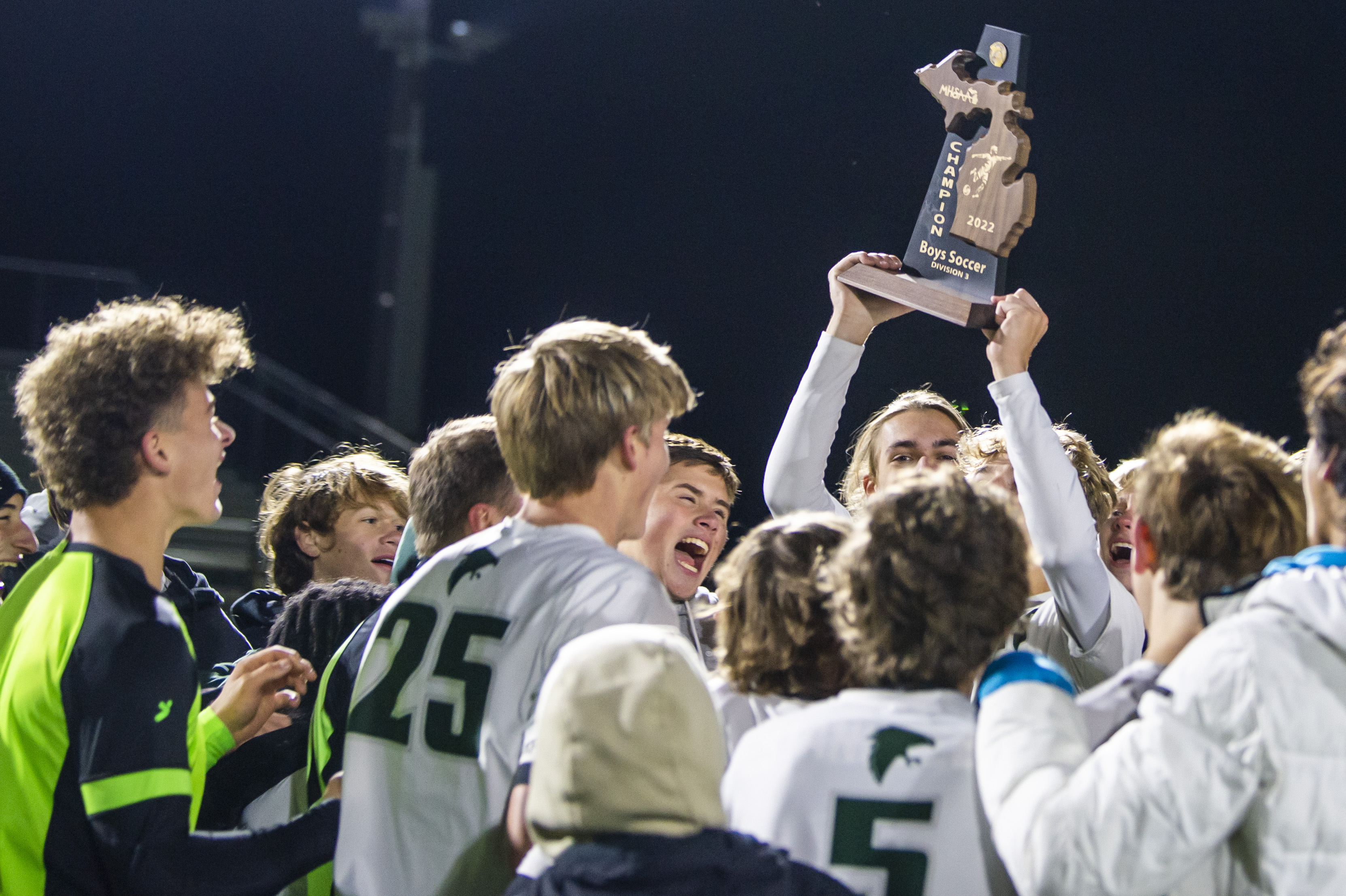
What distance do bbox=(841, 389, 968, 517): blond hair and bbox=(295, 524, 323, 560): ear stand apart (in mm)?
1431

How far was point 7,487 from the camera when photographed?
380 cm

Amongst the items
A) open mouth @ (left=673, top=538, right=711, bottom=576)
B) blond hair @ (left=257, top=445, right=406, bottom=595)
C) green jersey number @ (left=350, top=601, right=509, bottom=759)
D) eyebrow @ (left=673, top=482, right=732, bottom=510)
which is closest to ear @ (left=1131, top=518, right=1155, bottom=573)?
green jersey number @ (left=350, top=601, right=509, bottom=759)

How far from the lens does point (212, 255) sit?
12391 millimetres

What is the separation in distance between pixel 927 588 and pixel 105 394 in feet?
4.01

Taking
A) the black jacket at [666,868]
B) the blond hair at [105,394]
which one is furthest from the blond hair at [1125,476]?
the blond hair at [105,394]

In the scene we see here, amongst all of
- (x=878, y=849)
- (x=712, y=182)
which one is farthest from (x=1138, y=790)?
(x=712, y=182)

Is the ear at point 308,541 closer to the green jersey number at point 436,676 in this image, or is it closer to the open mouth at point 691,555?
the open mouth at point 691,555

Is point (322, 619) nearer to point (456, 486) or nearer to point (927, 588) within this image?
point (456, 486)

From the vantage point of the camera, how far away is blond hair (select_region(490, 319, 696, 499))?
166cm

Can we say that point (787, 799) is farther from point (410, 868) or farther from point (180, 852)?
point (180, 852)

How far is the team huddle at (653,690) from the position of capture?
1.19 m

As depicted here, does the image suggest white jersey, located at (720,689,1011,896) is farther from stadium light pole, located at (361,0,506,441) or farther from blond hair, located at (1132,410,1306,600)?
stadium light pole, located at (361,0,506,441)

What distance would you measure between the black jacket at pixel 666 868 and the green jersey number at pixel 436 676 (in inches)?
16.1

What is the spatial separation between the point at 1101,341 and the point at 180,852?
26.4 ft
